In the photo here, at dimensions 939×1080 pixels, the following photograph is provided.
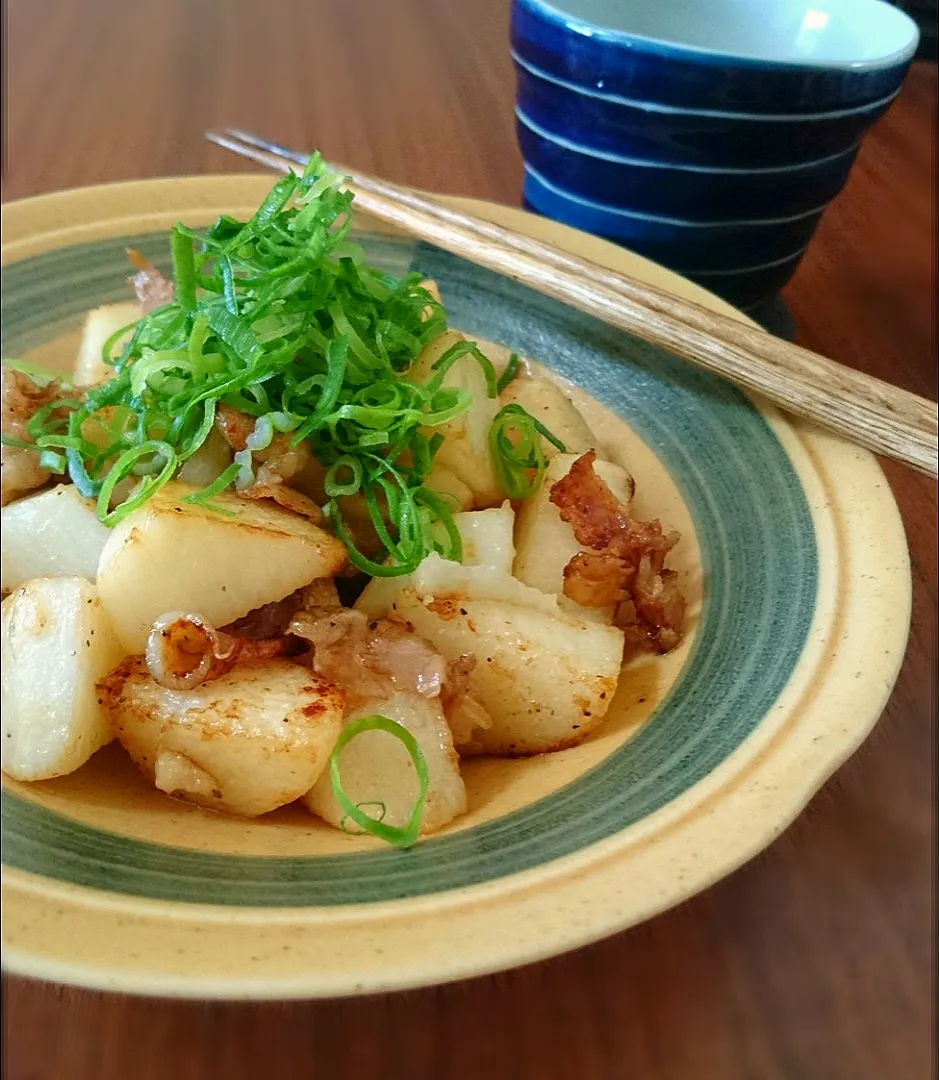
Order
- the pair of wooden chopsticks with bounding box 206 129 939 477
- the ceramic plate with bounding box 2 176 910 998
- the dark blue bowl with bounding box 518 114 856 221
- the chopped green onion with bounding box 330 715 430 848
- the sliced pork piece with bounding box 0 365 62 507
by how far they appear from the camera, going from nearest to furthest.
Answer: the ceramic plate with bounding box 2 176 910 998
the chopped green onion with bounding box 330 715 430 848
the pair of wooden chopsticks with bounding box 206 129 939 477
the sliced pork piece with bounding box 0 365 62 507
the dark blue bowl with bounding box 518 114 856 221

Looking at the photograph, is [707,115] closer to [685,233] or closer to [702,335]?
[685,233]

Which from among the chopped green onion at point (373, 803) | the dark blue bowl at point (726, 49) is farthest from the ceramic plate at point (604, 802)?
the dark blue bowl at point (726, 49)

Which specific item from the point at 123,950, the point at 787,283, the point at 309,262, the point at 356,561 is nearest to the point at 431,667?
the point at 356,561

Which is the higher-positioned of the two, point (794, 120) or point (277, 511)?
point (794, 120)

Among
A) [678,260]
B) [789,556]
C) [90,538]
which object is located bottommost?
[90,538]

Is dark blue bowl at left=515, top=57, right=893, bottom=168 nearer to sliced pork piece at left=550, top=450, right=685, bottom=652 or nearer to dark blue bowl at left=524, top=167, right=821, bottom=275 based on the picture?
dark blue bowl at left=524, top=167, right=821, bottom=275

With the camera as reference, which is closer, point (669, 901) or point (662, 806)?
point (669, 901)

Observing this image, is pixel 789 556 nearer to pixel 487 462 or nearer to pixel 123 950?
pixel 487 462

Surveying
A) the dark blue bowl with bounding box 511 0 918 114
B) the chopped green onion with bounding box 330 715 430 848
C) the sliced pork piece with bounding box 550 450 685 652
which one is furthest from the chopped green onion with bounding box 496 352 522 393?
the chopped green onion with bounding box 330 715 430 848
